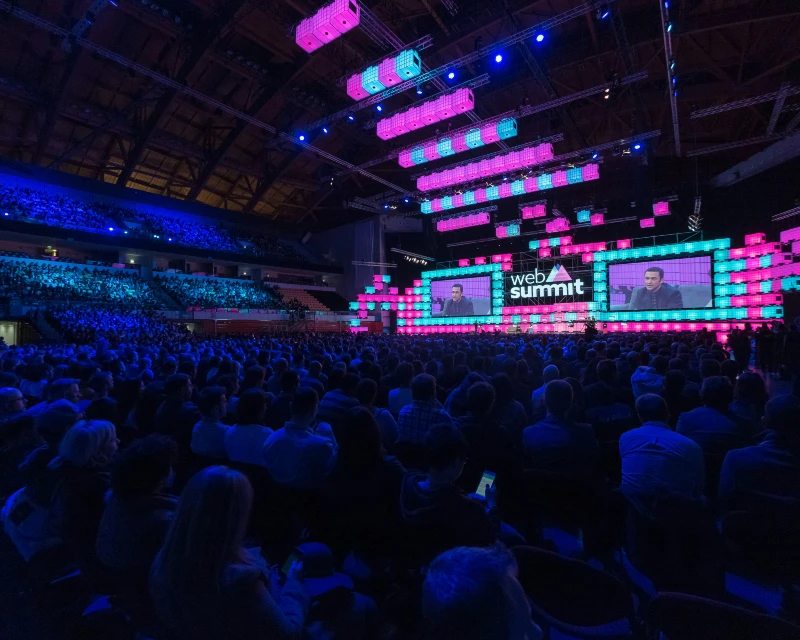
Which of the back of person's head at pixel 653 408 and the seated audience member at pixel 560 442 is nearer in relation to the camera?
the back of person's head at pixel 653 408

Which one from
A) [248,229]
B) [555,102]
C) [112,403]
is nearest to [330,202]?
[248,229]

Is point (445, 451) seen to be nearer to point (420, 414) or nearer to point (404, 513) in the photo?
point (404, 513)

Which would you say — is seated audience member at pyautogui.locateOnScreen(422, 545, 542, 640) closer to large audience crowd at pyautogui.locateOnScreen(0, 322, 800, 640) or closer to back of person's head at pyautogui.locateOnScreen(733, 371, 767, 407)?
large audience crowd at pyautogui.locateOnScreen(0, 322, 800, 640)

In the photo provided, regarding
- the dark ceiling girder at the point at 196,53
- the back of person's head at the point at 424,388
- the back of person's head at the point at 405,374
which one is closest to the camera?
the back of person's head at the point at 424,388

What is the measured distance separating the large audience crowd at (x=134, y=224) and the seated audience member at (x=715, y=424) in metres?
25.6

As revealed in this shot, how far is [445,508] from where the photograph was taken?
190 cm

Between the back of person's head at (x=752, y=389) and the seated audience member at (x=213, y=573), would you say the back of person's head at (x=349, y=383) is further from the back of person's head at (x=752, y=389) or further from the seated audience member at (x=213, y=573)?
the back of person's head at (x=752, y=389)

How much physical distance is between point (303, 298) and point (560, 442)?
30.5 meters

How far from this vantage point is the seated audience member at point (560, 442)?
120 inches

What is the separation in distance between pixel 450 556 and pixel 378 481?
50.6 inches

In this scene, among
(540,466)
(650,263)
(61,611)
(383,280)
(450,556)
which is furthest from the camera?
(383,280)

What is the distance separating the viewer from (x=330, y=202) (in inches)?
1222

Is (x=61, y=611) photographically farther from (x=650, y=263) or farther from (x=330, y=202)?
(x=330, y=202)

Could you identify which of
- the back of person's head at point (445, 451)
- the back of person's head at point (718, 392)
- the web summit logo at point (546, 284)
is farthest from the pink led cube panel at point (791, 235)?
the back of person's head at point (445, 451)
